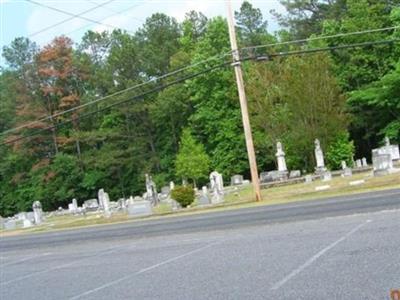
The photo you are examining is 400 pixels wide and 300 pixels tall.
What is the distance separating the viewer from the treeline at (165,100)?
53.8 metres

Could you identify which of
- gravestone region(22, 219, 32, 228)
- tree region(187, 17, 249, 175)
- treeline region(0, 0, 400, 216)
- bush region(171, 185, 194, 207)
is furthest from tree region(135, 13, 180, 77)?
bush region(171, 185, 194, 207)

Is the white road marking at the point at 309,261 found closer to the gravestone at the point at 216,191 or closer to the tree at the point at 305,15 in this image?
the gravestone at the point at 216,191

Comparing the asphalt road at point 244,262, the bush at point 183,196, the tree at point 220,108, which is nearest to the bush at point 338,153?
the bush at point 183,196

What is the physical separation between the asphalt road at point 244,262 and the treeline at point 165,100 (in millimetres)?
31268

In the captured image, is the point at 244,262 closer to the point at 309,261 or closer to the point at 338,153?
the point at 309,261

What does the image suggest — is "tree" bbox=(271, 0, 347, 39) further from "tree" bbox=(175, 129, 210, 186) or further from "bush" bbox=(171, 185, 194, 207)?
"bush" bbox=(171, 185, 194, 207)

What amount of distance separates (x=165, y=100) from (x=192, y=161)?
30.4ft

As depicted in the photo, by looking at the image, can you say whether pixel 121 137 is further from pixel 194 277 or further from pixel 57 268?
pixel 194 277

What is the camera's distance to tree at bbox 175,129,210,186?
59438 mm

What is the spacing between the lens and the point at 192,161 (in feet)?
195

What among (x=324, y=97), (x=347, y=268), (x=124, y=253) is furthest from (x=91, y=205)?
(x=347, y=268)

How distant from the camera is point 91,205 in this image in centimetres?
4897

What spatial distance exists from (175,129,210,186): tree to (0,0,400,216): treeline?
12 centimetres

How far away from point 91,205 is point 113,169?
19.1 m
